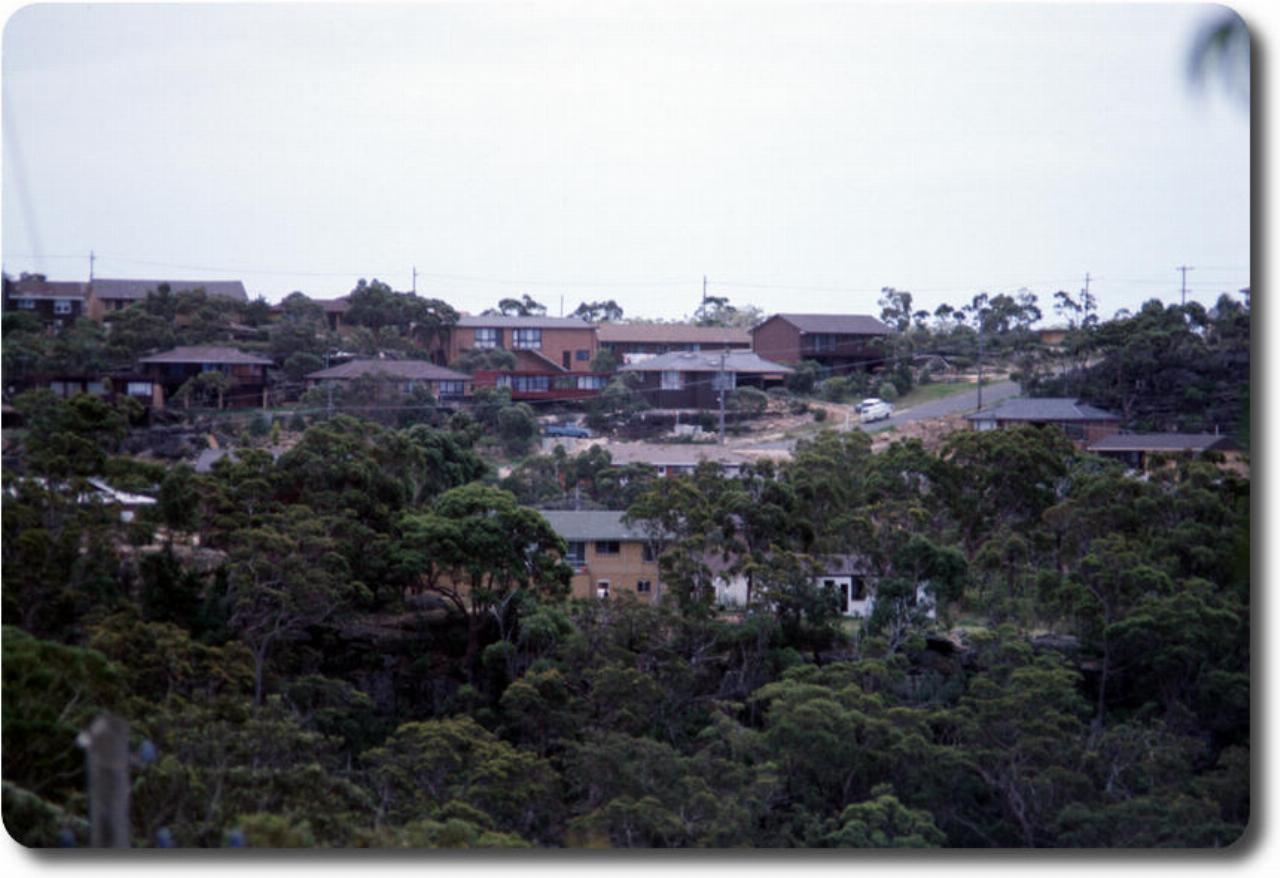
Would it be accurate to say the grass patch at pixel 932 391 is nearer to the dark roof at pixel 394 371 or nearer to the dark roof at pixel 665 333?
the dark roof at pixel 665 333

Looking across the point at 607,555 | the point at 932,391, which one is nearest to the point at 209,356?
the point at 607,555

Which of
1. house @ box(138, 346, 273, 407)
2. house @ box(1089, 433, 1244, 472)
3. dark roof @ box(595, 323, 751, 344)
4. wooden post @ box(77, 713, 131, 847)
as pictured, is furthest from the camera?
dark roof @ box(595, 323, 751, 344)

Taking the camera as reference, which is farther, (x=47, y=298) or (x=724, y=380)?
(x=724, y=380)

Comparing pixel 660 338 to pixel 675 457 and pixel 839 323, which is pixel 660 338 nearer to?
pixel 675 457

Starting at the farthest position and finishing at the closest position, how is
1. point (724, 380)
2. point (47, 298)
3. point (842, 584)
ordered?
point (842, 584) → point (724, 380) → point (47, 298)

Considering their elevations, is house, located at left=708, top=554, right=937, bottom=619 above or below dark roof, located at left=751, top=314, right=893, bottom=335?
below

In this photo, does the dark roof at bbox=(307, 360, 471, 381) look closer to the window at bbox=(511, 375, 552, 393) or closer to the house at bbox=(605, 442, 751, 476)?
the window at bbox=(511, 375, 552, 393)

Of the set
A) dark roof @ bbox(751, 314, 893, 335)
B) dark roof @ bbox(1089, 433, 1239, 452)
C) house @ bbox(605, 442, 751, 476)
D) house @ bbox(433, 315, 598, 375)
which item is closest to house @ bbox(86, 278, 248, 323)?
house @ bbox(433, 315, 598, 375)
